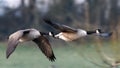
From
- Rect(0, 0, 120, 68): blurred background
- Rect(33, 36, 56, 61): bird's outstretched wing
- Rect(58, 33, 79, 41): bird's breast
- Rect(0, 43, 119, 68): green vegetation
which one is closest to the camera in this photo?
Rect(58, 33, 79, 41): bird's breast

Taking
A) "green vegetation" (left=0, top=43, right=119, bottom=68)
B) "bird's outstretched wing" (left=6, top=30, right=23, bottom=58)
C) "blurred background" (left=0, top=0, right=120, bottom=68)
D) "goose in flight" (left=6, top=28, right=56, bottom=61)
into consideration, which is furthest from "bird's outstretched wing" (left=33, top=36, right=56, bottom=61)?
"blurred background" (left=0, top=0, right=120, bottom=68)

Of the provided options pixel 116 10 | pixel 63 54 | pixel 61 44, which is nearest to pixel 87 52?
pixel 63 54

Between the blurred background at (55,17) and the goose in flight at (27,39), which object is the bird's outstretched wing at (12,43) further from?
the blurred background at (55,17)

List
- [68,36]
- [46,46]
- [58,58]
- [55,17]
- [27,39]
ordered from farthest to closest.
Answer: [55,17]
[58,58]
[46,46]
[68,36]
[27,39]

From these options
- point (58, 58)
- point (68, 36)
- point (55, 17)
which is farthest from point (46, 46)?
point (55, 17)

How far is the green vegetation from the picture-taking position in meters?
10.5

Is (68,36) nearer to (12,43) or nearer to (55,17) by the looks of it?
(12,43)

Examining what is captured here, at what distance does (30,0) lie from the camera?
50.6 ft

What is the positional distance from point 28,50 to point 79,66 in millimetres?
3444

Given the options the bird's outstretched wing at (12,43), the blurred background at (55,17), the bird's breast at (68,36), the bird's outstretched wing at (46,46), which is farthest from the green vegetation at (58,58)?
the bird's outstretched wing at (12,43)

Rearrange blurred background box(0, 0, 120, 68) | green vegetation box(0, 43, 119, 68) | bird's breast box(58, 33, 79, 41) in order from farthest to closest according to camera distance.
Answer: blurred background box(0, 0, 120, 68) < green vegetation box(0, 43, 119, 68) < bird's breast box(58, 33, 79, 41)

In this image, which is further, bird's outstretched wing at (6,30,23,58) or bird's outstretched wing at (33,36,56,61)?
bird's outstretched wing at (33,36,56,61)

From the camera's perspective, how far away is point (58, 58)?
12.5 metres

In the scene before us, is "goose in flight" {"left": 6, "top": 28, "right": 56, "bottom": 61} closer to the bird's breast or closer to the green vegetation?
the bird's breast
